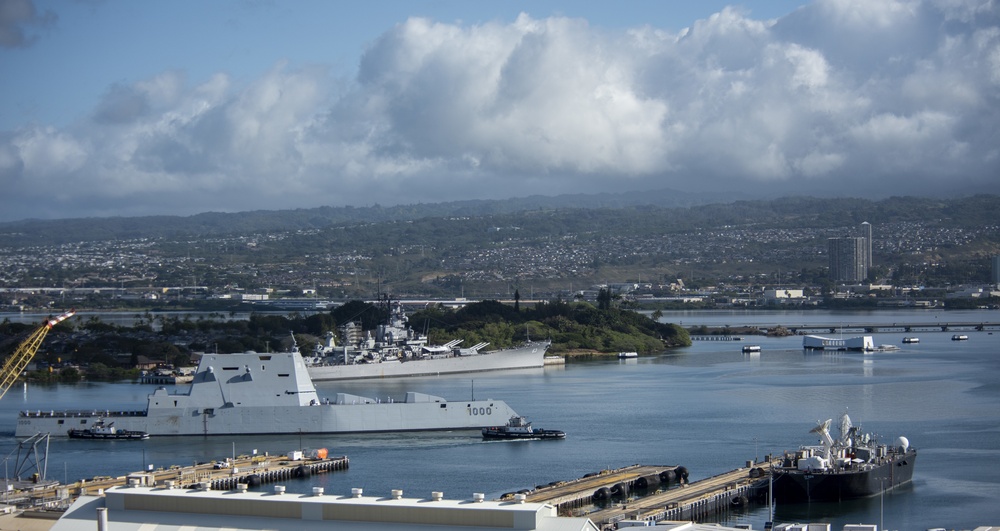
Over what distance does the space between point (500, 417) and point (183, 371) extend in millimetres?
26682

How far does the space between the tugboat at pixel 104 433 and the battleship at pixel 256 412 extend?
4.4 inches

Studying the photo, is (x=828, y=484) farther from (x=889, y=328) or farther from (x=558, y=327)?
(x=889, y=328)

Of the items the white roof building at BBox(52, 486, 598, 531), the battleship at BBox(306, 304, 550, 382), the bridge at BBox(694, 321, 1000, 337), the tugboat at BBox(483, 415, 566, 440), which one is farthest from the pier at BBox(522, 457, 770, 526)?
the bridge at BBox(694, 321, 1000, 337)

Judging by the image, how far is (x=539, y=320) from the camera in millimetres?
91250

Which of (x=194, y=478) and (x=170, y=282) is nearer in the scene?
(x=194, y=478)

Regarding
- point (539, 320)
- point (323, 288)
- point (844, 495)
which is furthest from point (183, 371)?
point (323, 288)

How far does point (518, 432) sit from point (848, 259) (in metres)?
162

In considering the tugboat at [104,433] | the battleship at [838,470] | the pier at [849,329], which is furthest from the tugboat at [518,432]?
the pier at [849,329]

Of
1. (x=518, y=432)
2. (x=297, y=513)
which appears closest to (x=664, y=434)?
Result: (x=518, y=432)

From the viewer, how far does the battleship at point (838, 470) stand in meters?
28.7

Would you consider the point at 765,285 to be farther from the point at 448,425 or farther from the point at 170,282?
the point at 448,425

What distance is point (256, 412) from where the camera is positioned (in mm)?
40562

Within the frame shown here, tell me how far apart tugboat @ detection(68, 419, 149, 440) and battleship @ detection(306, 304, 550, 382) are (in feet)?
65.7

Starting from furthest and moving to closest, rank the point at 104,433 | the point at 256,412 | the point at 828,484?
the point at 256,412
the point at 104,433
the point at 828,484
